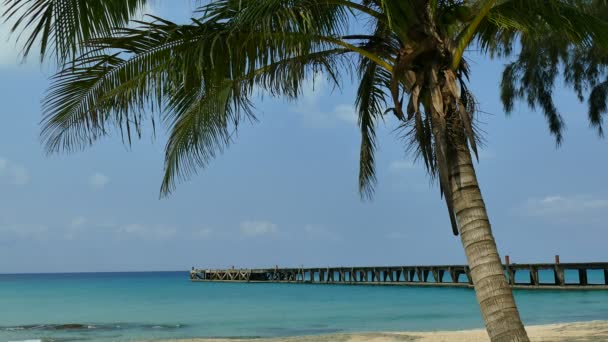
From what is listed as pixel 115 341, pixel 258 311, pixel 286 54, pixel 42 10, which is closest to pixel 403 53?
pixel 286 54

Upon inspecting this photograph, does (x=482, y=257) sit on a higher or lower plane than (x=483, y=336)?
higher

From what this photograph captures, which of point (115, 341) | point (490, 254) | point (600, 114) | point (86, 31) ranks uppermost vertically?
point (600, 114)

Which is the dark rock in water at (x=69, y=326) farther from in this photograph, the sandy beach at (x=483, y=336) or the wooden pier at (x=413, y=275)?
the wooden pier at (x=413, y=275)

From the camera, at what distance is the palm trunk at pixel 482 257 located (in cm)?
613

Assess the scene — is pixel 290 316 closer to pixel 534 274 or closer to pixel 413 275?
pixel 534 274

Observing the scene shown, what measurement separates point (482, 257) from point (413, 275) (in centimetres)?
4319

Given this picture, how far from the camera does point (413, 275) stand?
4859cm

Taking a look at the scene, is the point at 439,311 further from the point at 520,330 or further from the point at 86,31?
the point at 86,31

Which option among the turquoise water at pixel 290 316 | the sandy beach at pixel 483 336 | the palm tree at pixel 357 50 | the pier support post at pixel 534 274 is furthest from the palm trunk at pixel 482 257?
the pier support post at pixel 534 274

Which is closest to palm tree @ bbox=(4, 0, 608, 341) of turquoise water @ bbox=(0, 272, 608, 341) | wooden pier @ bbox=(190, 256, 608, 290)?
turquoise water @ bbox=(0, 272, 608, 341)

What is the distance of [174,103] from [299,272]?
52.8m

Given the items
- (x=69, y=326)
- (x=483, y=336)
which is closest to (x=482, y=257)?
(x=483, y=336)

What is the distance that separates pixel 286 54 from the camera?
680 centimetres

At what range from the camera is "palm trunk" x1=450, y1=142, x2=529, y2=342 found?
613 cm
